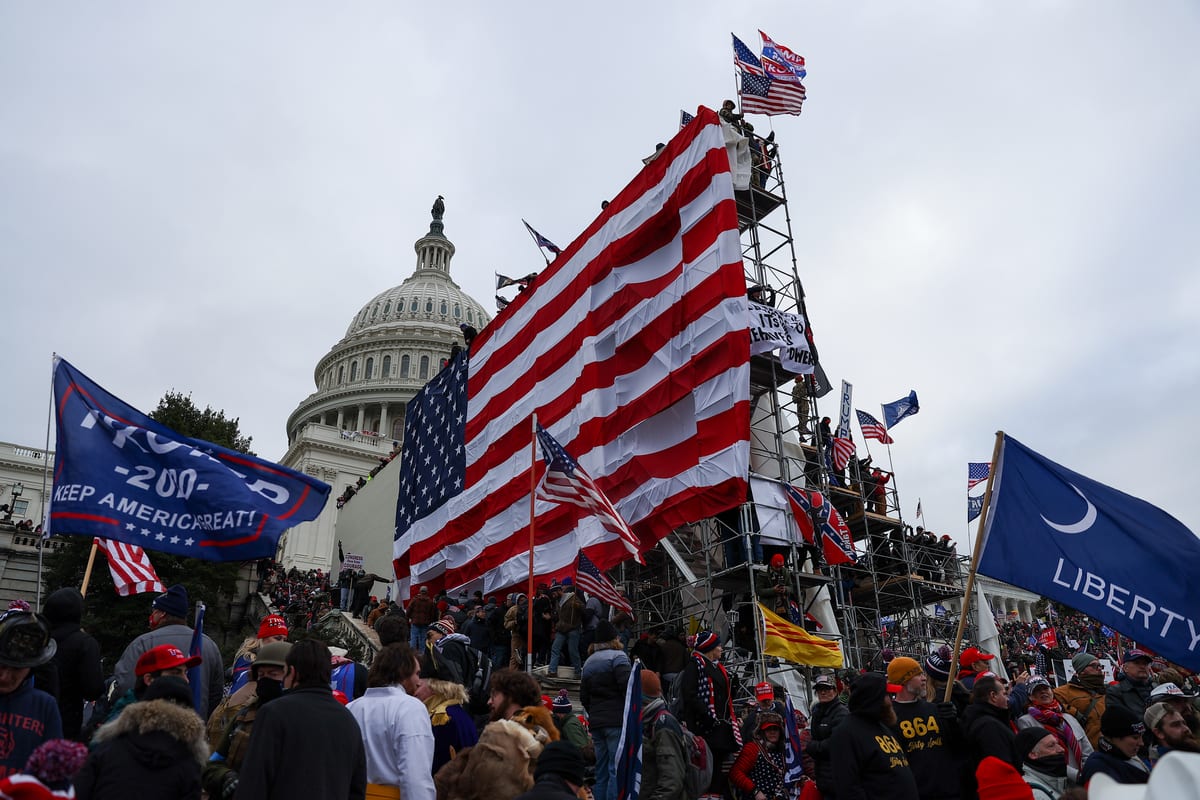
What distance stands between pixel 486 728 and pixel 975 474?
64.0 feet

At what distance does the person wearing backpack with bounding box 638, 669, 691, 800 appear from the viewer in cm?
600

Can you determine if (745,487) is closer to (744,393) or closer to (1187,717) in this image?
(744,393)

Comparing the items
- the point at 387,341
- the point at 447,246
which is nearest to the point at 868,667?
the point at 387,341

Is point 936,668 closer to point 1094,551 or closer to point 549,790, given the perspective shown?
point 1094,551

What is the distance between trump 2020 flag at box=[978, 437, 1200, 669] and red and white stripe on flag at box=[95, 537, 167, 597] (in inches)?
300

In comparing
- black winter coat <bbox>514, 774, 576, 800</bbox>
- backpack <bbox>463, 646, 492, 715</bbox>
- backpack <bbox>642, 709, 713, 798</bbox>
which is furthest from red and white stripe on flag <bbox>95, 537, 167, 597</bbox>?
black winter coat <bbox>514, 774, 576, 800</bbox>

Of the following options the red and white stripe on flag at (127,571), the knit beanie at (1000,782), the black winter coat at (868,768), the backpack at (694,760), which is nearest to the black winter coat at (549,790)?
the black winter coat at (868,768)

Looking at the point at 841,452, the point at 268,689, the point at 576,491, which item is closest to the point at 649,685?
the point at 268,689

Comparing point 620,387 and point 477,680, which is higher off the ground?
point 620,387

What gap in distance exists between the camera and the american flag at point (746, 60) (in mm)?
17672

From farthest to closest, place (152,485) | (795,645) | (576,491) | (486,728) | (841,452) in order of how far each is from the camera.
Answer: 1. (841,452)
2. (795,645)
3. (576,491)
4. (152,485)
5. (486,728)

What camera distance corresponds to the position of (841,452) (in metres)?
17.9

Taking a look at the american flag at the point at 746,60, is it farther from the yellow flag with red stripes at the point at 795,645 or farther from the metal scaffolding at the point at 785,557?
the yellow flag with red stripes at the point at 795,645

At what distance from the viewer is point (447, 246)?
99.9 meters
